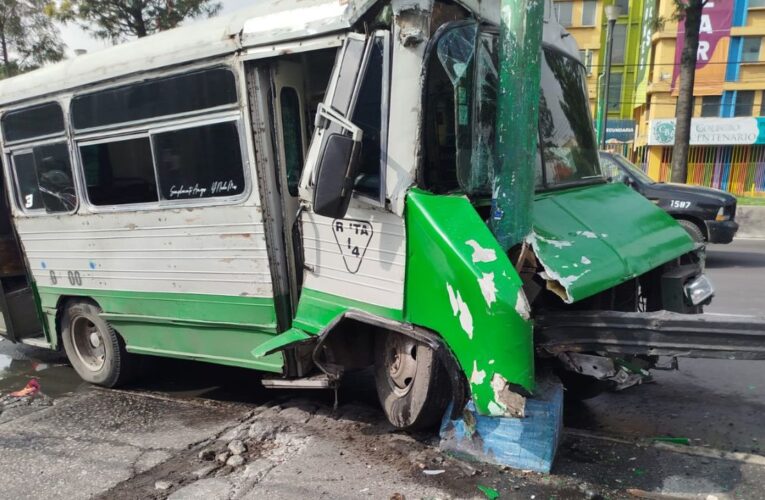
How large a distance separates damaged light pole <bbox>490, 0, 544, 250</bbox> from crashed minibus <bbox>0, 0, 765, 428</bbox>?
0.13 ft

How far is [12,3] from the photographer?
62.4ft

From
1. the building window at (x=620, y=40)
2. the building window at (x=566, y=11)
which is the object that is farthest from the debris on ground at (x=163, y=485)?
the building window at (x=620, y=40)

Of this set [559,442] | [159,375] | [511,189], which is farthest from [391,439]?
[159,375]

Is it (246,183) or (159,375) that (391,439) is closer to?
(246,183)

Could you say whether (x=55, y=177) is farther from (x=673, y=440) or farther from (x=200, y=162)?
(x=673, y=440)

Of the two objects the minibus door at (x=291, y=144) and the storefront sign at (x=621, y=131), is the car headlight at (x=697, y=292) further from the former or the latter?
the storefront sign at (x=621, y=131)

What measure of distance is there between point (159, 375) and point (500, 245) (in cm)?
406

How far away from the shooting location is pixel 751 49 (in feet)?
89.0

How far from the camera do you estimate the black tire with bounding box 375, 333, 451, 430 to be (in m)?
3.26

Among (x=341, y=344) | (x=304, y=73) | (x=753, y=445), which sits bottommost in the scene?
(x=753, y=445)

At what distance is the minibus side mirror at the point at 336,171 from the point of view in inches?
114

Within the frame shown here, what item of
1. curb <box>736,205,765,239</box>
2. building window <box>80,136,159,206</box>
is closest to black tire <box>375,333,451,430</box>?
building window <box>80,136,159,206</box>

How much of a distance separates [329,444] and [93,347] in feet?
10.1

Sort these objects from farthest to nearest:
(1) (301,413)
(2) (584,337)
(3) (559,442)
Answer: (1) (301,413) → (3) (559,442) → (2) (584,337)
